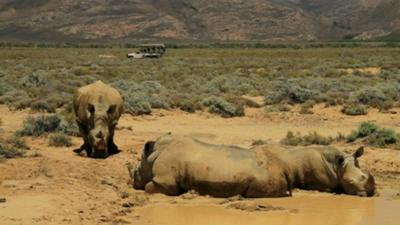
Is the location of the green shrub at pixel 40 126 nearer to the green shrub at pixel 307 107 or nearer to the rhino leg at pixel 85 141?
the rhino leg at pixel 85 141

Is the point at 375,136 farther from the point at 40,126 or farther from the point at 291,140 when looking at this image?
the point at 40,126

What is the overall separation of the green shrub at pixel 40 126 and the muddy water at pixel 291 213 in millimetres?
9116

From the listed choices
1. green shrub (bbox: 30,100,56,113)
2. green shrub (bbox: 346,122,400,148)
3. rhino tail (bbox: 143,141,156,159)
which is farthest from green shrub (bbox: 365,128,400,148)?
green shrub (bbox: 30,100,56,113)

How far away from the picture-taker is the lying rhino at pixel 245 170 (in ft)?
36.6

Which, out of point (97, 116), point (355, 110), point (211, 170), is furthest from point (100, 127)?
point (355, 110)

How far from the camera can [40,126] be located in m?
19.4

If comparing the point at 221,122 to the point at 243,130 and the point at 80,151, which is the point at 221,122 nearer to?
the point at 243,130

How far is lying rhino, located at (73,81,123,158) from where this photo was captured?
15.3 meters

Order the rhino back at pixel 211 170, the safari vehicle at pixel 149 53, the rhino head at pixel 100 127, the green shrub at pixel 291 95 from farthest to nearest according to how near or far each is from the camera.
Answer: the safari vehicle at pixel 149 53 → the green shrub at pixel 291 95 → the rhino head at pixel 100 127 → the rhino back at pixel 211 170

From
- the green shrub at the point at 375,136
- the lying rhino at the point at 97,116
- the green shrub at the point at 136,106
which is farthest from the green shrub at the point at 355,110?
the lying rhino at the point at 97,116

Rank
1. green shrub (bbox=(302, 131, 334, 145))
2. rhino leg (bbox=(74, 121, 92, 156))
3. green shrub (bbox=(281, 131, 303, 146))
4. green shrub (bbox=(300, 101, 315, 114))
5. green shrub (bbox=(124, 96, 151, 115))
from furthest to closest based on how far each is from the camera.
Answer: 1. green shrub (bbox=(300, 101, 315, 114))
2. green shrub (bbox=(124, 96, 151, 115))
3. green shrub (bbox=(302, 131, 334, 145))
4. green shrub (bbox=(281, 131, 303, 146))
5. rhino leg (bbox=(74, 121, 92, 156))

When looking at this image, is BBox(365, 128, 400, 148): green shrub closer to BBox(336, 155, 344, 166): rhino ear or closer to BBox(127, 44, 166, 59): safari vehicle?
BBox(336, 155, 344, 166): rhino ear

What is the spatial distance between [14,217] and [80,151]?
6443 mm

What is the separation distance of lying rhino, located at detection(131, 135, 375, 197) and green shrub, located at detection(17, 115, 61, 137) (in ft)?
26.2
